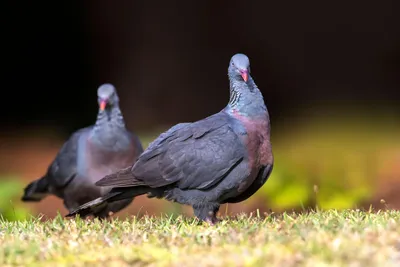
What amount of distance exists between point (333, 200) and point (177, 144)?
2867 mm

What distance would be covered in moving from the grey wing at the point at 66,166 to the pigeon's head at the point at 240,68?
6.01ft

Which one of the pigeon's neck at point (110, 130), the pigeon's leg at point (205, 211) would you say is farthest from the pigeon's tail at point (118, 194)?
the pigeon's neck at point (110, 130)

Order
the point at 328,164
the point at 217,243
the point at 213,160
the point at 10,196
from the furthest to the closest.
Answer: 1. the point at 328,164
2. the point at 10,196
3. the point at 213,160
4. the point at 217,243

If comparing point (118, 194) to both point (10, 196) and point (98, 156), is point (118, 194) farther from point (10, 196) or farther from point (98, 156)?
point (10, 196)

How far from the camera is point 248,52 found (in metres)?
12.6

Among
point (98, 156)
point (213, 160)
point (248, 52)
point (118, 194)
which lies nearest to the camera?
point (213, 160)

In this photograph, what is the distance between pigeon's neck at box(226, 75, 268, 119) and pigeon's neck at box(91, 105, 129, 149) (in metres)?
1.38

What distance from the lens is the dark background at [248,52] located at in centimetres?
1229

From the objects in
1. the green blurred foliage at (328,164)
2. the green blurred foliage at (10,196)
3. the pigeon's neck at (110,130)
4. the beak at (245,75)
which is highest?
the beak at (245,75)

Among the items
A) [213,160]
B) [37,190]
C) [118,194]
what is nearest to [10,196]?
[37,190]

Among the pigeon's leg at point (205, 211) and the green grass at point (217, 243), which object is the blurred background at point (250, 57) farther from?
the green grass at point (217, 243)

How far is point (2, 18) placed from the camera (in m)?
13.6

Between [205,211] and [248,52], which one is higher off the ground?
[248,52]

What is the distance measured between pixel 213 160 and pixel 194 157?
0.15 meters
